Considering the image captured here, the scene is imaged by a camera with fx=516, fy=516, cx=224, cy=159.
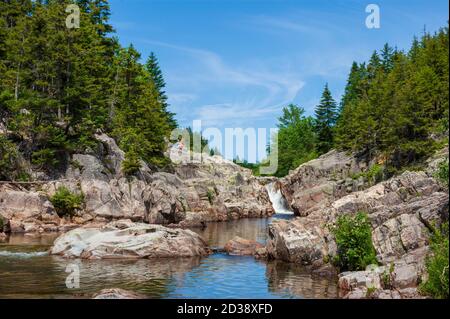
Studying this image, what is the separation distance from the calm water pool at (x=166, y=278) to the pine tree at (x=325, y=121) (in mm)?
74194

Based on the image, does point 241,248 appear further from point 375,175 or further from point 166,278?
point 375,175

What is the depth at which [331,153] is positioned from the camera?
94250 millimetres

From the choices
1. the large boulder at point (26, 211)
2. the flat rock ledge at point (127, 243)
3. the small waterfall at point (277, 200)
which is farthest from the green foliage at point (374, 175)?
the large boulder at point (26, 211)

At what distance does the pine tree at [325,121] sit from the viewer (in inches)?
4245

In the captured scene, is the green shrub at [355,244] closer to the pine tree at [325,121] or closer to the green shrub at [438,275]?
the green shrub at [438,275]

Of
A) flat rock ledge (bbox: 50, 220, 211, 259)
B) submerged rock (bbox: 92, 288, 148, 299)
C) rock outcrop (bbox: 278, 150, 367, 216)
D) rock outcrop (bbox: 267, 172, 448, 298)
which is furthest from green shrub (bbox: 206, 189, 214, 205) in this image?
submerged rock (bbox: 92, 288, 148, 299)

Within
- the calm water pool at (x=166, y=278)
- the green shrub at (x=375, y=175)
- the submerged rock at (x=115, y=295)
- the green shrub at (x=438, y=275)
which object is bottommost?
the calm water pool at (x=166, y=278)

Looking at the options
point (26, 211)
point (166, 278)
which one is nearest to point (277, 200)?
point (26, 211)

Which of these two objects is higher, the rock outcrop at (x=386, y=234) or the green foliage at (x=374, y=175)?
the green foliage at (x=374, y=175)

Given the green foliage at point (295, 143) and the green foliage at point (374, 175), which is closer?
the green foliage at point (374, 175)

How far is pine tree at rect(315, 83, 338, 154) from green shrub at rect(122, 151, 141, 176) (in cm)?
5219

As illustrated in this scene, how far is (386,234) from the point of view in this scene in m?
28.7

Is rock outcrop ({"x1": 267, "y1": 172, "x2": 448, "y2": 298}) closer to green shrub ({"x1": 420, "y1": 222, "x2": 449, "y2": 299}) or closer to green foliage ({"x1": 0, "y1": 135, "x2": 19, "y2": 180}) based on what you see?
green shrub ({"x1": 420, "y1": 222, "x2": 449, "y2": 299})
